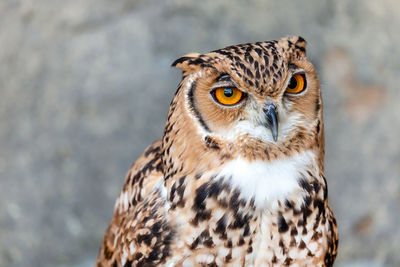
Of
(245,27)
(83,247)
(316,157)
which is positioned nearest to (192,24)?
(245,27)

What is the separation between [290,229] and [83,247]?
6.61 ft

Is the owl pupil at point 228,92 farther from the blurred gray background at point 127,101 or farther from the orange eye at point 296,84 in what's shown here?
the blurred gray background at point 127,101

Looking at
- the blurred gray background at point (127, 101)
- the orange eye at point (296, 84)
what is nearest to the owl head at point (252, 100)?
the orange eye at point (296, 84)

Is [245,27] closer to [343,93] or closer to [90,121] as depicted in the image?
[343,93]

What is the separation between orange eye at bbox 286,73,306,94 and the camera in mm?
1737

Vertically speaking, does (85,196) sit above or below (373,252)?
above

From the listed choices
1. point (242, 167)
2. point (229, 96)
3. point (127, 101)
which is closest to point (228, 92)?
point (229, 96)

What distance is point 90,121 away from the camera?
3422 mm

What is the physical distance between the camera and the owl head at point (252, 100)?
167cm

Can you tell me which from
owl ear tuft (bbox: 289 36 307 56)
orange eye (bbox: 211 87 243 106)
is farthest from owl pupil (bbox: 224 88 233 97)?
owl ear tuft (bbox: 289 36 307 56)

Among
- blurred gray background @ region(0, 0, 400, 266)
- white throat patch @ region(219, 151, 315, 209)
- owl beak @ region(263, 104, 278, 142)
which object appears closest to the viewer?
owl beak @ region(263, 104, 278, 142)

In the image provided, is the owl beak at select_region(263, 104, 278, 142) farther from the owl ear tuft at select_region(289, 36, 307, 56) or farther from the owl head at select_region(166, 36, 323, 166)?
the owl ear tuft at select_region(289, 36, 307, 56)

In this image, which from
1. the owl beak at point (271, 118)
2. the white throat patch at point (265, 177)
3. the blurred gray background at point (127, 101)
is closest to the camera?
the owl beak at point (271, 118)

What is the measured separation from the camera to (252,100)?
66.6 inches
